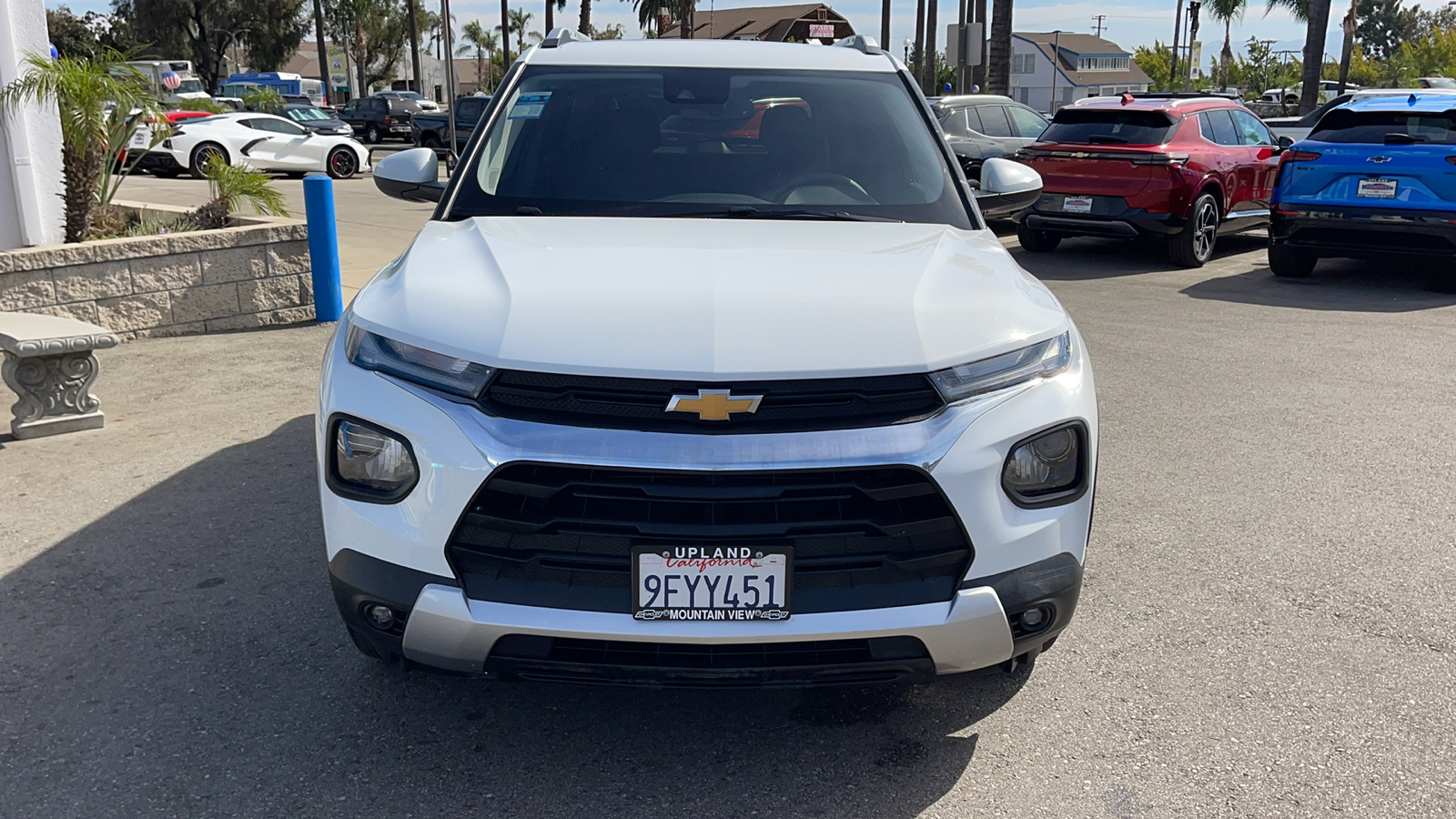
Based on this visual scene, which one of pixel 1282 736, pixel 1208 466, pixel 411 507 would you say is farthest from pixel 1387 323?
pixel 411 507

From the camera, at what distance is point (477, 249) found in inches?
127

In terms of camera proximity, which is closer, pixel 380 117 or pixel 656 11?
pixel 380 117

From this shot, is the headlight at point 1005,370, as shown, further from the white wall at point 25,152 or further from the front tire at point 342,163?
the front tire at point 342,163

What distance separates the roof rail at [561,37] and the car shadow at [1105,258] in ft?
22.4

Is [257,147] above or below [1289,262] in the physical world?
above

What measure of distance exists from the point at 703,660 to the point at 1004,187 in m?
2.56

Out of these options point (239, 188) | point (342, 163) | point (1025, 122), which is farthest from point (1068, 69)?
point (239, 188)

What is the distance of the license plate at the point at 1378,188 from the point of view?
10.2 metres

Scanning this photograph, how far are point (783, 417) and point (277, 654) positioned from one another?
6.11ft

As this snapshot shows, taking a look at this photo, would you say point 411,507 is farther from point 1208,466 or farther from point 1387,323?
point 1387,323

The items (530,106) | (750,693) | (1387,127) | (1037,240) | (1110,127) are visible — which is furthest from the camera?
(1037,240)

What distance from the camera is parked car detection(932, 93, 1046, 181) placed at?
46.1 feet

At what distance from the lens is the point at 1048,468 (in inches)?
107

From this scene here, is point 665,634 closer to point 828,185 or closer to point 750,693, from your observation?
point 750,693
